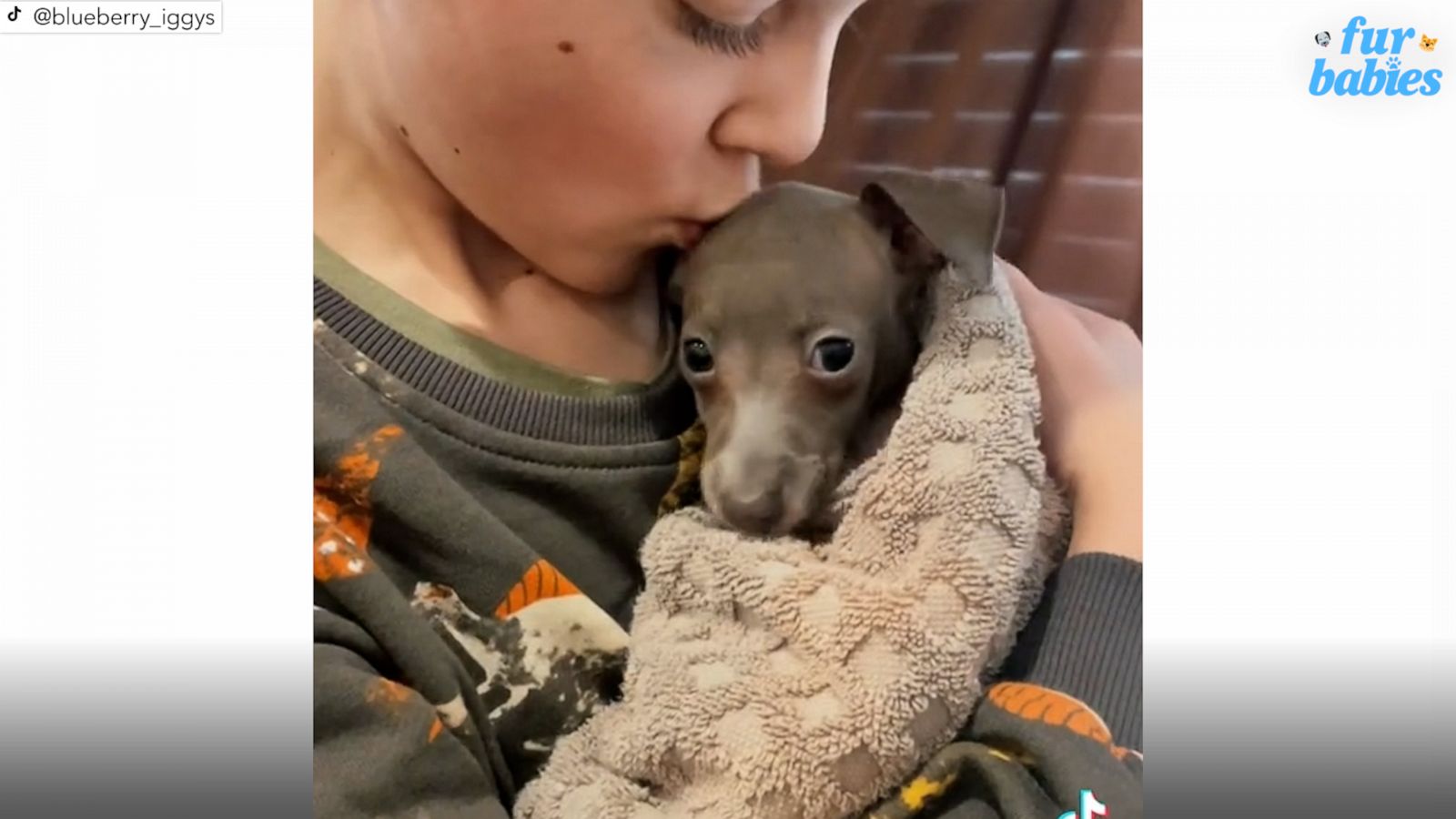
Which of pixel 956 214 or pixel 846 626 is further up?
pixel 956 214

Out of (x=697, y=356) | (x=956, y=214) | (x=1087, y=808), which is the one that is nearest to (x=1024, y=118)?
(x=956, y=214)

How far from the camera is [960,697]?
0.53 meters

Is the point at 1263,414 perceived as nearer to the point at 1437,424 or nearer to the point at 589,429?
the point at 1437,424

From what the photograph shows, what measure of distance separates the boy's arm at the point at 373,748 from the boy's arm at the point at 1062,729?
0.58ft

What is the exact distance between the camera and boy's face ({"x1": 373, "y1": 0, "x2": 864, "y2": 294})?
0.54m

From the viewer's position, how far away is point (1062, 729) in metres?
0.53

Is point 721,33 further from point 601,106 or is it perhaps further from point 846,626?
point 846,626

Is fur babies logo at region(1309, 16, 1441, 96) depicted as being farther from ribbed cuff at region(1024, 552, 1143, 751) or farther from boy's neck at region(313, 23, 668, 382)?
boy's neck at region(313, 23, 668, 382)

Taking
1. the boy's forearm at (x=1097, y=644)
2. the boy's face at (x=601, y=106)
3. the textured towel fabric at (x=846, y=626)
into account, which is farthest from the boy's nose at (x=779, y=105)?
the boy's forearm at (x=1097, y=644)

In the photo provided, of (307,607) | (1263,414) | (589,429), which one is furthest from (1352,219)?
(307,607)

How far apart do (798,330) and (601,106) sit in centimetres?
13

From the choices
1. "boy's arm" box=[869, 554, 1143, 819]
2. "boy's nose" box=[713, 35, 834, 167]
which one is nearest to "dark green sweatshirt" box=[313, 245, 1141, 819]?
"boy's arm" box=[869, 554, 1143, 819]

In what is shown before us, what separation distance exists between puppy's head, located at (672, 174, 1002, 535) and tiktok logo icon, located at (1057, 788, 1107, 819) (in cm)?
16

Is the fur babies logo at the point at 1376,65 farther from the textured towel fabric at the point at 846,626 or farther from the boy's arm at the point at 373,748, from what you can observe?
the boy's arm at the point at 373,748
